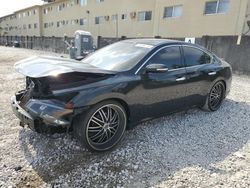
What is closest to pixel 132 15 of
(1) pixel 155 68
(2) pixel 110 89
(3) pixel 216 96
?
(3) pixel 216 96

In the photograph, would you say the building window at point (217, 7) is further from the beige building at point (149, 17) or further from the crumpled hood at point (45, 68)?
the crumpled hood at point (45, 68)

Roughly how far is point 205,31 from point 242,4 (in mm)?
2865

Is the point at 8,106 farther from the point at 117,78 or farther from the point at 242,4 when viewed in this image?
the point at 242,4

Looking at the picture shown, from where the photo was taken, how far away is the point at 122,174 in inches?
113

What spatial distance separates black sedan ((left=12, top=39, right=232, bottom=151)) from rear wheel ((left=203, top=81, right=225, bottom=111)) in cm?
42

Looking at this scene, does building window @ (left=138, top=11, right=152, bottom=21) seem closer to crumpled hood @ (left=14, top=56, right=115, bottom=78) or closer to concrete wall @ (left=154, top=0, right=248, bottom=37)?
concrete wall @ (left=154, top=0, right=248, bottom=37)

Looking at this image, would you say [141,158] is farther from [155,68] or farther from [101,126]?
[155,68]

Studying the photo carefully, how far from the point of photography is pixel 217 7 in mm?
15633

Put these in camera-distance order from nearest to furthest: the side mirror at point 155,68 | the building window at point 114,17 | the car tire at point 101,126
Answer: the car tire at point 101,126, the side mirror at point 155,68, the building window at point 114,17

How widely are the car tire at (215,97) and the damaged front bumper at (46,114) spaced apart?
3.27 meters

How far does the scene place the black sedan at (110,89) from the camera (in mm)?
2955

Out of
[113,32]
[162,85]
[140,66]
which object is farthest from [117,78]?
[113,32]

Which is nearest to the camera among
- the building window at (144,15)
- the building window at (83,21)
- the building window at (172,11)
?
the building window at (172,11)

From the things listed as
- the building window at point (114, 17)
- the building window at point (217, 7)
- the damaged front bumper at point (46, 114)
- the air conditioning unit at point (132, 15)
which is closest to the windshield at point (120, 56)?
the damaged front bumper at point (46, 114)
